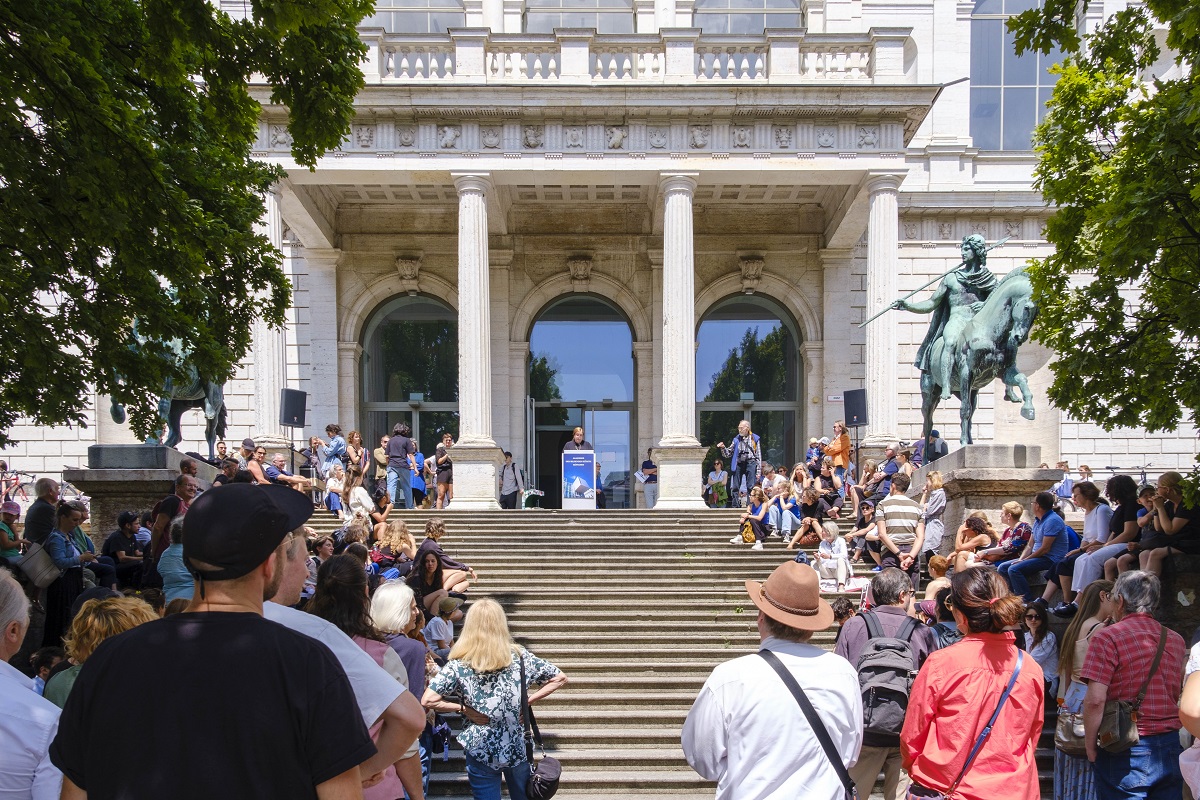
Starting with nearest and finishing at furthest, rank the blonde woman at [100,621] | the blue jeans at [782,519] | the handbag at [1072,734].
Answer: the blonde woman at [100,621]
the handbag at [1072,734]
the blue jeans at [782,519]

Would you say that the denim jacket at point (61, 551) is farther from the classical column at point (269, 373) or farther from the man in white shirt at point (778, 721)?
the classical column at point (269, 373)

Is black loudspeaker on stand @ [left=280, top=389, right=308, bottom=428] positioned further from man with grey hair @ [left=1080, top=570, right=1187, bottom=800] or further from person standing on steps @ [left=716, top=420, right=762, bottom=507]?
man with grey hair @ [left=1080, top=570, right=1187, bottom=800]

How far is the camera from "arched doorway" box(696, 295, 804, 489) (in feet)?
90.5

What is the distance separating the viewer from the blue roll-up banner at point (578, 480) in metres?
21.2

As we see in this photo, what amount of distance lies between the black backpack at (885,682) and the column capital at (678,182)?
17352 mm

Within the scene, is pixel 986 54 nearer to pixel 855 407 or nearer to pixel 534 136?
pixel 855 407

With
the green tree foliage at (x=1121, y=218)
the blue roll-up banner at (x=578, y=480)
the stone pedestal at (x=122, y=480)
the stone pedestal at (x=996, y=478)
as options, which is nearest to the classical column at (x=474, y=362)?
the blue roll-up banner at (x=578, y=480)

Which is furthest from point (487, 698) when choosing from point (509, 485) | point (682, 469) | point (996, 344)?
point (509, 485)

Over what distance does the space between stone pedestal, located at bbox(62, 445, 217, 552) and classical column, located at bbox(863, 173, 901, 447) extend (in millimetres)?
12813

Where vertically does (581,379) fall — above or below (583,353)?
below

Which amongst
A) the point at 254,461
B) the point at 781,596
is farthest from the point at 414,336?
the point at 781,596

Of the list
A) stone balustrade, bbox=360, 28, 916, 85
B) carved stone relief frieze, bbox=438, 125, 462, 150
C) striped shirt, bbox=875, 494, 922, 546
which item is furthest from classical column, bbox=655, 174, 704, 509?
striped shirt, bbox=875, 494, 922, 546

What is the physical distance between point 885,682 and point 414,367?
2279cm

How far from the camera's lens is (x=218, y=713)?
246cm
